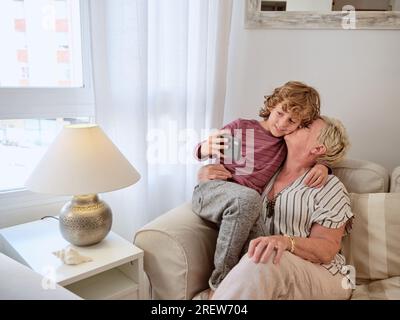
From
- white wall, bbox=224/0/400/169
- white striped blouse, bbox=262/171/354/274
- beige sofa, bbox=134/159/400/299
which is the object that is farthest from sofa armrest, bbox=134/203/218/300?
white wall, bbox=224/0/400/169

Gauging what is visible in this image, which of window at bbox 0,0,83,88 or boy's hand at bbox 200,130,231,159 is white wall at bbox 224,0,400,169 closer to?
boy's hand at bbox 200,130,231,159

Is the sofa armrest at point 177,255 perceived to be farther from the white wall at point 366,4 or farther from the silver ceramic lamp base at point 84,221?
the white wall at point 366,4

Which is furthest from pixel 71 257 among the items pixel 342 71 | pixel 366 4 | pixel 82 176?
pixel 366 4

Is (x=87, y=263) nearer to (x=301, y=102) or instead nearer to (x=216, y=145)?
(x=216, y=145)

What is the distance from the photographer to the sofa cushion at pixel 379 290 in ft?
4.13

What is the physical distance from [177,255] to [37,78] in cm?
104

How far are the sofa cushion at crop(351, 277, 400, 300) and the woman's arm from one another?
18 cm

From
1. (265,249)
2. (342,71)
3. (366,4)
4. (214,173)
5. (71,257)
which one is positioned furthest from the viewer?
(342,71)

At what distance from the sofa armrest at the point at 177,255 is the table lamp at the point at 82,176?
18 cm

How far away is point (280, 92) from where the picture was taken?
1447 mm

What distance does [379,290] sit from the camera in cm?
130

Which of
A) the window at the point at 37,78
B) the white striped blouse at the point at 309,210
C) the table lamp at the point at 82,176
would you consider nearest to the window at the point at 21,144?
the window at the point at 37,78
